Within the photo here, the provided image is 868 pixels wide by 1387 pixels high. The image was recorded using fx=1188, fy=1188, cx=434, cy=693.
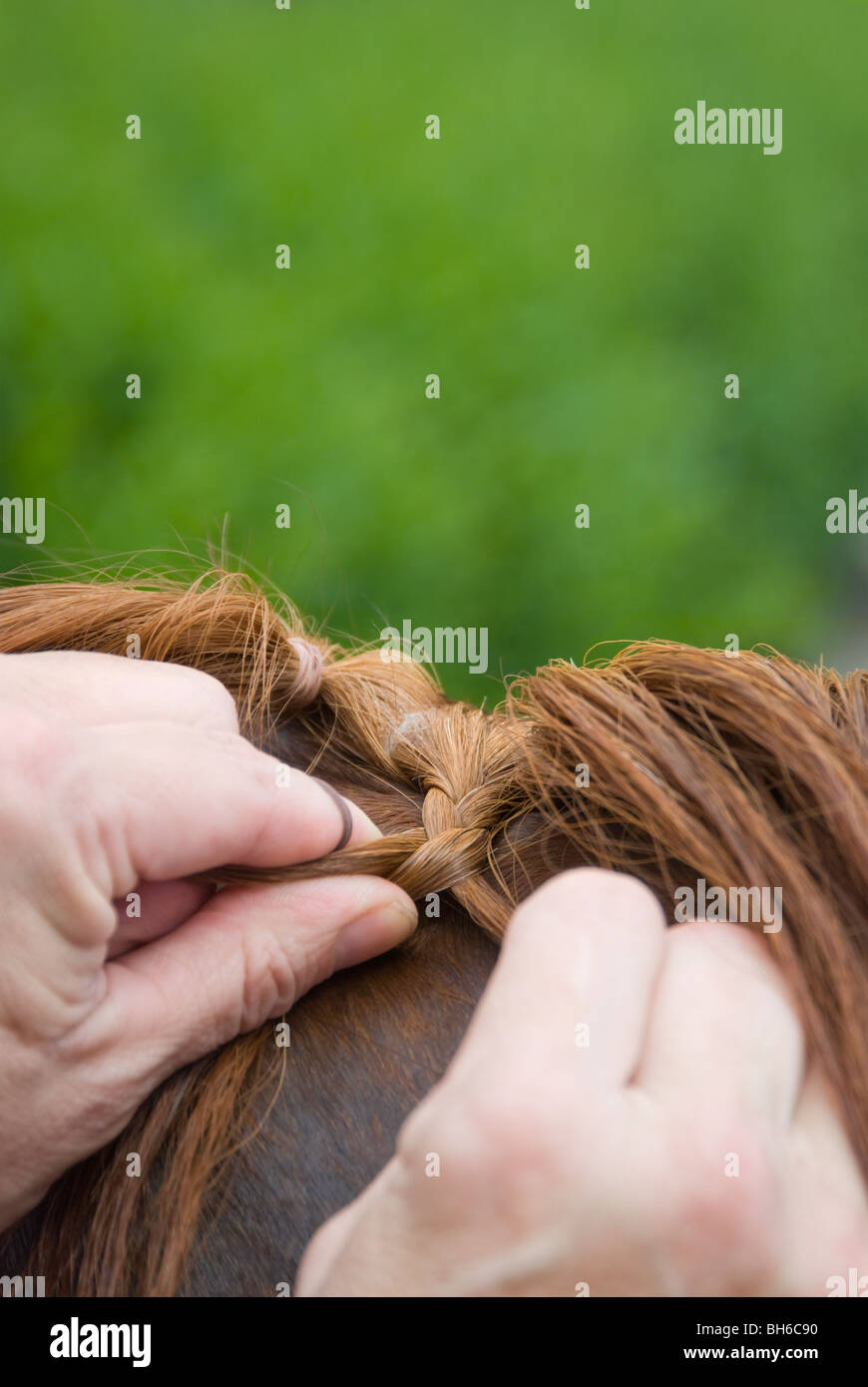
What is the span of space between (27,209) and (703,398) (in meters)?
2.09

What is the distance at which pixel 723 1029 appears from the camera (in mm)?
833

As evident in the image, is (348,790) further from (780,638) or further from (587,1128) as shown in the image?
(780,638)

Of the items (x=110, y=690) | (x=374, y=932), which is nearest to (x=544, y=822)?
(x=374, y=932)

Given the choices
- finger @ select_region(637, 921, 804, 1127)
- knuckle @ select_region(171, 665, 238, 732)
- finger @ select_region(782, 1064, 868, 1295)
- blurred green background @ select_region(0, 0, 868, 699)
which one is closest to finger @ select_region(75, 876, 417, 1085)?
knuckle @ select_region(171, 665, 238, 732)

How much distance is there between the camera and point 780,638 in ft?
11.6

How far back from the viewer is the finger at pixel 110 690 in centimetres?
101

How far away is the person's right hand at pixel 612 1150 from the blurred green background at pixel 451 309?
2390 millimetres

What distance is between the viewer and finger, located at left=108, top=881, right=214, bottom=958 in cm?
105

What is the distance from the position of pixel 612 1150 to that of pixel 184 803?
420 millimetres

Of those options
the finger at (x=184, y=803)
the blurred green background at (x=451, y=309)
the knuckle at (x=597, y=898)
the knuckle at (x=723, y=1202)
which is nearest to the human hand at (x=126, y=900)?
the finger at (x=184, y=803)

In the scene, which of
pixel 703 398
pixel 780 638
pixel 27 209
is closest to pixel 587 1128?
pixel 780 638

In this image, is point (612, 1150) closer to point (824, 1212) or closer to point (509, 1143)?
point (509, 1143)

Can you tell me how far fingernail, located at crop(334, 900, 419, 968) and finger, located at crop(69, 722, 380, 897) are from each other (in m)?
0.08
